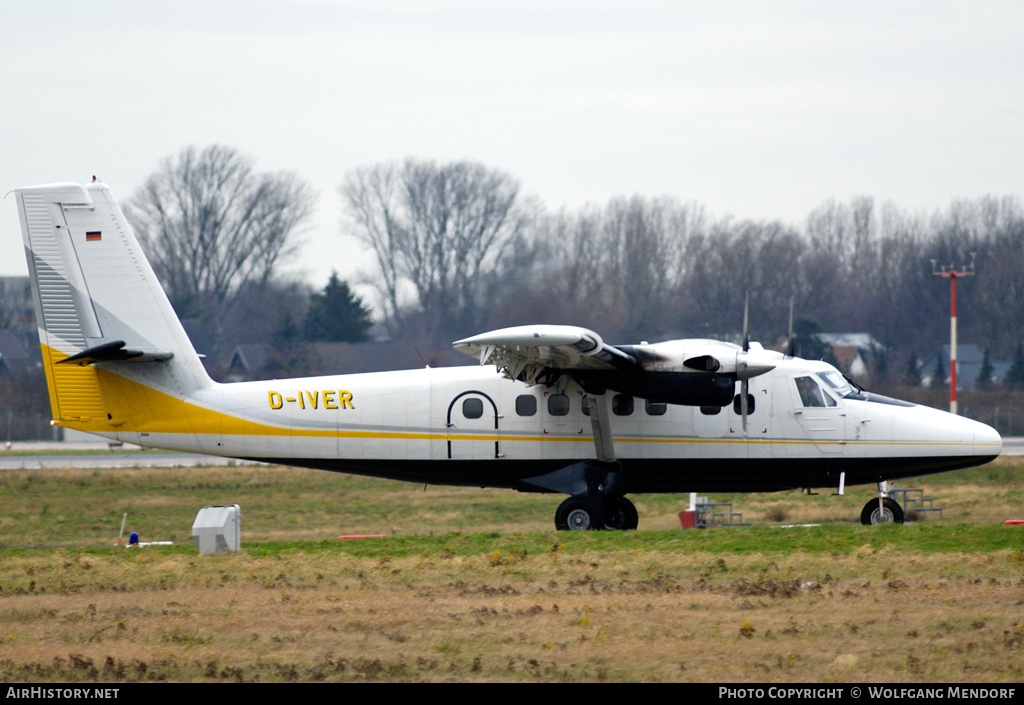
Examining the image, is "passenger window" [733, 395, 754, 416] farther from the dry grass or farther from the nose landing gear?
the dry grass

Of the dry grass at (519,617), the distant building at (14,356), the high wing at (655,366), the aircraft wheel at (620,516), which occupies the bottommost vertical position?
the dry grass at (519,617)

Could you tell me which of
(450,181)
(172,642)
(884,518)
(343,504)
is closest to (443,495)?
(343,504)

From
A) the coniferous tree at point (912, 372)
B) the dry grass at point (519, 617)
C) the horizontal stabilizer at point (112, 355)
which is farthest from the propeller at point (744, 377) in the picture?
the coniferous tree at point (912, 372)

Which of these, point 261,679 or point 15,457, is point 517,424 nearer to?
point 261,679

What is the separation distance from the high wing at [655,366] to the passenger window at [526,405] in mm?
1034

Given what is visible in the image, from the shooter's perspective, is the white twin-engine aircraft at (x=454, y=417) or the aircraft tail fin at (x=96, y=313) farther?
the aircraft tail fin at (x=96, y=313)

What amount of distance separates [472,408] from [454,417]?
0.30 metres

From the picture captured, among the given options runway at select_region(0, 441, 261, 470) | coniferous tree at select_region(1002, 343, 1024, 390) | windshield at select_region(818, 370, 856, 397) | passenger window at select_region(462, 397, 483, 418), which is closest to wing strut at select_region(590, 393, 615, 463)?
passenger window at select_region(462, 397, 483, 418)

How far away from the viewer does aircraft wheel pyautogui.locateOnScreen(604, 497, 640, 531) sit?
1644cm

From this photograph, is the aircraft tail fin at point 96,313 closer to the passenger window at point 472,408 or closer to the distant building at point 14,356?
the passenger window at point 472,408

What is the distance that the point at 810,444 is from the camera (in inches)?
635

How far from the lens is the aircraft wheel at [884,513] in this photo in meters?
16.4

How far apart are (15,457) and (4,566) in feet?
93.0

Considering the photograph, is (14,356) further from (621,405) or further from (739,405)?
(739,405)
